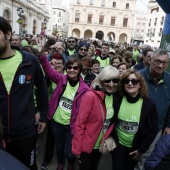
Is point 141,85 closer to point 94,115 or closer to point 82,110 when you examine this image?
point 94,115

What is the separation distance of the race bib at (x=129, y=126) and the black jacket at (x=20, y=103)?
1111 mm

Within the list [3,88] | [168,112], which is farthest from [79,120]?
[168,112]

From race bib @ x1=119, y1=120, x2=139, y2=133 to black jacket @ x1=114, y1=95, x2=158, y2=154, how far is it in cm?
5

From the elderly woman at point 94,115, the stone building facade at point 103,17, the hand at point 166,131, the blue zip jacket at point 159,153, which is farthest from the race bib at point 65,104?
the stone building facade at point 103,17

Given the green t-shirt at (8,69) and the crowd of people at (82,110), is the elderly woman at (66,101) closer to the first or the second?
the crowd of people at (82,110)

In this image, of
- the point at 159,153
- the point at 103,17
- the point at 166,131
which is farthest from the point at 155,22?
the point at 159,153

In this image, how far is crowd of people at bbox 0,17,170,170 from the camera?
1.95 metres

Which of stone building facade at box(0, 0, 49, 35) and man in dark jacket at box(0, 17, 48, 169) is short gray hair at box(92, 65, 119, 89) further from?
stone building facade at box(0, 0, 49, 35)

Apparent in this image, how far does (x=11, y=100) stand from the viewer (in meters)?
1.92

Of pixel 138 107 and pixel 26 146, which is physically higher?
pixel 138 107

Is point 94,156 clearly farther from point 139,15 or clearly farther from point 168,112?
point 139,15

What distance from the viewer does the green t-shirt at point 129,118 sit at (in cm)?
244

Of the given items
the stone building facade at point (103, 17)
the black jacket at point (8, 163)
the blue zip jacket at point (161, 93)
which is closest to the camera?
the black jacket at point (8, 163)

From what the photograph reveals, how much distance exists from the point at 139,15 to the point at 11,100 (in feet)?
306
